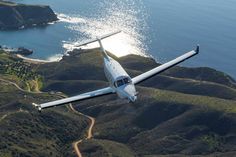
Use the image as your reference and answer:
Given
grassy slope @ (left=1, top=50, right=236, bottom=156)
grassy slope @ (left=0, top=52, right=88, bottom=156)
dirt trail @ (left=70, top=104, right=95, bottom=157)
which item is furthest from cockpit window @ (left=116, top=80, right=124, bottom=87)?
grassy slope @ (left=0, top=52, right=88, bottom=156)

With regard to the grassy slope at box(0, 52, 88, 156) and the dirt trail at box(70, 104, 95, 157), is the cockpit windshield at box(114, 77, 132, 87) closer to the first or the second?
the dirt trail at box(70, 104, 95, 157)

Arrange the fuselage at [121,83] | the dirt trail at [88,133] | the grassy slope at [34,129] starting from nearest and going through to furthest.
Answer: the fuselage at [121,83] < the grassy slope at [34,129] < the dirt trail at [88,133]

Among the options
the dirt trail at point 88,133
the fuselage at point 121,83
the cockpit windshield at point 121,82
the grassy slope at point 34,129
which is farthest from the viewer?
the dirt trail at point 88,133

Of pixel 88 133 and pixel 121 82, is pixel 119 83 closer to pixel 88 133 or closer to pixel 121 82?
pixel 121 82

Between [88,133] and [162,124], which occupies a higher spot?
[162,124]

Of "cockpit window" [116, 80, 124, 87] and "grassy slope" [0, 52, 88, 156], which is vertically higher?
"cockpit window" [116, 80, 124, 87]

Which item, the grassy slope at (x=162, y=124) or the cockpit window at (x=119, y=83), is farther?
the grassy slope at (x=162, y=124)

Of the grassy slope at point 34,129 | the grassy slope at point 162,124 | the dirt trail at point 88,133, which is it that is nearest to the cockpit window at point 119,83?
the grassy slope at point 162,124

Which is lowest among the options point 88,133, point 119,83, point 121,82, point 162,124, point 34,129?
point 88,133

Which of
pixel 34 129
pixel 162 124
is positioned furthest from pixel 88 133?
pixel 162 124

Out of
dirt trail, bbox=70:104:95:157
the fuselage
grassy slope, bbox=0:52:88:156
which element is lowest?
dirt trail, bbox=70:104:95:157

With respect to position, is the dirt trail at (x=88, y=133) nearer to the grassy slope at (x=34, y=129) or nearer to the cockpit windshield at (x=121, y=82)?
the grassy slope at (x=34, y=129)

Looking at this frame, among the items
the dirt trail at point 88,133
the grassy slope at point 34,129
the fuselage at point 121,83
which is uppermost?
the fuselage at point 121,83

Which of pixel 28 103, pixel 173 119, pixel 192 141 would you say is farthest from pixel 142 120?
pixel 28 103
